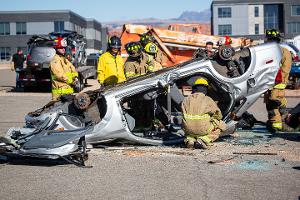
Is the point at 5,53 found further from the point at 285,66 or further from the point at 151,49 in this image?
the point at 285,66

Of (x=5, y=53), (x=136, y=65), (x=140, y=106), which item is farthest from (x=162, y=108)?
(x=5, y=53)

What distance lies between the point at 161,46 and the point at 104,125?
14.2 m

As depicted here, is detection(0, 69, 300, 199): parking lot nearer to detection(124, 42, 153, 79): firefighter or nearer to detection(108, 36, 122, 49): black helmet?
detection(124, 42, 153, 79): firefighter

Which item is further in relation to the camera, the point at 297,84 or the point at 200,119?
the point at 297,84

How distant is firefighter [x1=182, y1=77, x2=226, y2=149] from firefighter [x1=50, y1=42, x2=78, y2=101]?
3108mm

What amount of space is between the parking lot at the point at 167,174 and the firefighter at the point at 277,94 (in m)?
1.28

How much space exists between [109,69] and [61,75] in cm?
100

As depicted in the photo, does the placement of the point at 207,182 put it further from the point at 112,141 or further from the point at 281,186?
the point at 112,141

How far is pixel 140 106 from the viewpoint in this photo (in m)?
9.45

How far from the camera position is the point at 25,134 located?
7844 mm

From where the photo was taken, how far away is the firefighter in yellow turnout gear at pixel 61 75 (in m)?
10.5

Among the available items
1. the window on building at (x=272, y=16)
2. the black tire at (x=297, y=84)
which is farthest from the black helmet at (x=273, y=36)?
the window on building at (x=272, y=16)

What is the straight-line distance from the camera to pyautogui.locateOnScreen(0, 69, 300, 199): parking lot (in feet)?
19.0

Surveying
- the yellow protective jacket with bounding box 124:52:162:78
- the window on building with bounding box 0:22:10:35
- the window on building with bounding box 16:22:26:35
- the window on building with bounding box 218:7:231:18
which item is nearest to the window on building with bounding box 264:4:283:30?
the window on building with bounding box 218:7:231:18
